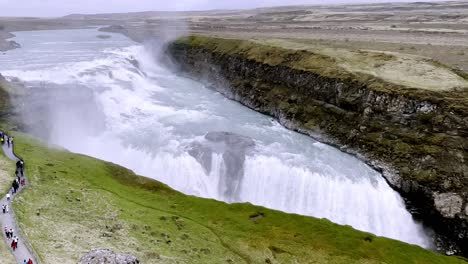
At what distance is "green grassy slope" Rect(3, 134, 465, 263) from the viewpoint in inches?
1524

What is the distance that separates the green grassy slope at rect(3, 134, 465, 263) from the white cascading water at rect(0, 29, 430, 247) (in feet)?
24.7

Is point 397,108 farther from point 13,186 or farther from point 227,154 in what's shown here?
point 13,186

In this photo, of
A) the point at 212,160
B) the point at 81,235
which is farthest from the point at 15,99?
the point at 81,235

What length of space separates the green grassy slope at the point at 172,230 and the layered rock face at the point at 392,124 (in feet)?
42.9

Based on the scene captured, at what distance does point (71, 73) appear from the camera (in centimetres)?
9844

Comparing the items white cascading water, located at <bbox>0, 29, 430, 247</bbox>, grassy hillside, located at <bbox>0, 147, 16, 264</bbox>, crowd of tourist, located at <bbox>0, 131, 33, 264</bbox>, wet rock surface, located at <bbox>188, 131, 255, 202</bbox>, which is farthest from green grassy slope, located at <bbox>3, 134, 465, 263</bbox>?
wet rock surface, located at <bbox>188, 131, 255, 202</bbox>

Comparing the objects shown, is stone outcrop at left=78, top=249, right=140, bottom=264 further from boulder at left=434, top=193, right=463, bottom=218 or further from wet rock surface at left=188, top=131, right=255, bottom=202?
boulder at left=434, top=193, right=463, bottom=218

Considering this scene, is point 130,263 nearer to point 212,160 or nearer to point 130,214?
point 130,214

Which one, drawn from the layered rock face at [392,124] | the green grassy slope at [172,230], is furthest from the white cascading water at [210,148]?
the green grassy slope at [172,230]

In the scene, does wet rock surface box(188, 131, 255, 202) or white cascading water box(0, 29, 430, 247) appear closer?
white cascading water box(0, 29, 430, 247)

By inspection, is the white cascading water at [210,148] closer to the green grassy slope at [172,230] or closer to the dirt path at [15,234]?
the green grassy slope at [172,230]

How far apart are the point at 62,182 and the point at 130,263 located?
2871 centimetres

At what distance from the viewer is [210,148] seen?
205ft

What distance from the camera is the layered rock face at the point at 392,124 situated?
180ft
